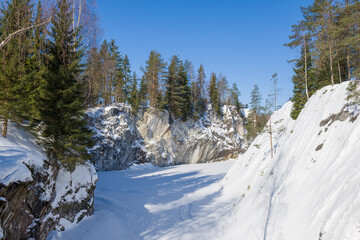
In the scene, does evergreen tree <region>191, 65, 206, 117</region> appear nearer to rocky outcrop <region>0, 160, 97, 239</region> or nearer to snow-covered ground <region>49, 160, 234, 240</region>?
snow-covered ground <region>49, 160, 234, 240</region>

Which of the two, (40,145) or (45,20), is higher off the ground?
(45,20)

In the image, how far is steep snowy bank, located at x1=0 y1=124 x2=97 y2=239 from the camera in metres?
6.12

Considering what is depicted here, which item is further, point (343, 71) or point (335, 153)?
point (343, 71)

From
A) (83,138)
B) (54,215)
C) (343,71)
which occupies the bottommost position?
(54,215)

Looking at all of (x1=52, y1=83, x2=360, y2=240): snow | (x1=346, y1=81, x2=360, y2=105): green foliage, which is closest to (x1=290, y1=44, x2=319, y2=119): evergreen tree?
(x1=52, y1=83, x2=360, y2=240): snow

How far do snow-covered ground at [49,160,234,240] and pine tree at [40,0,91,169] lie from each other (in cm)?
378

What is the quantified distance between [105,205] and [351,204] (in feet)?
44.7

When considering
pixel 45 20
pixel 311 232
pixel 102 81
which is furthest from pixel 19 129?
pixel 102 81

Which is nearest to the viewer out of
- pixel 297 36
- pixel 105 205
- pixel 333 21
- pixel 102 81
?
pixel 105 205

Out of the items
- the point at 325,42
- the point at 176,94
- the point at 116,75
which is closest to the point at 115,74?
the point at 116,75

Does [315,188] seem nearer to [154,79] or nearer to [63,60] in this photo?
[63,60]

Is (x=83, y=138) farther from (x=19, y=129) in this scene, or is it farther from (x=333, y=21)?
(x=333, y=21)

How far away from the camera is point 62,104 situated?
387 inches

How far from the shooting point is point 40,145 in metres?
9.95
